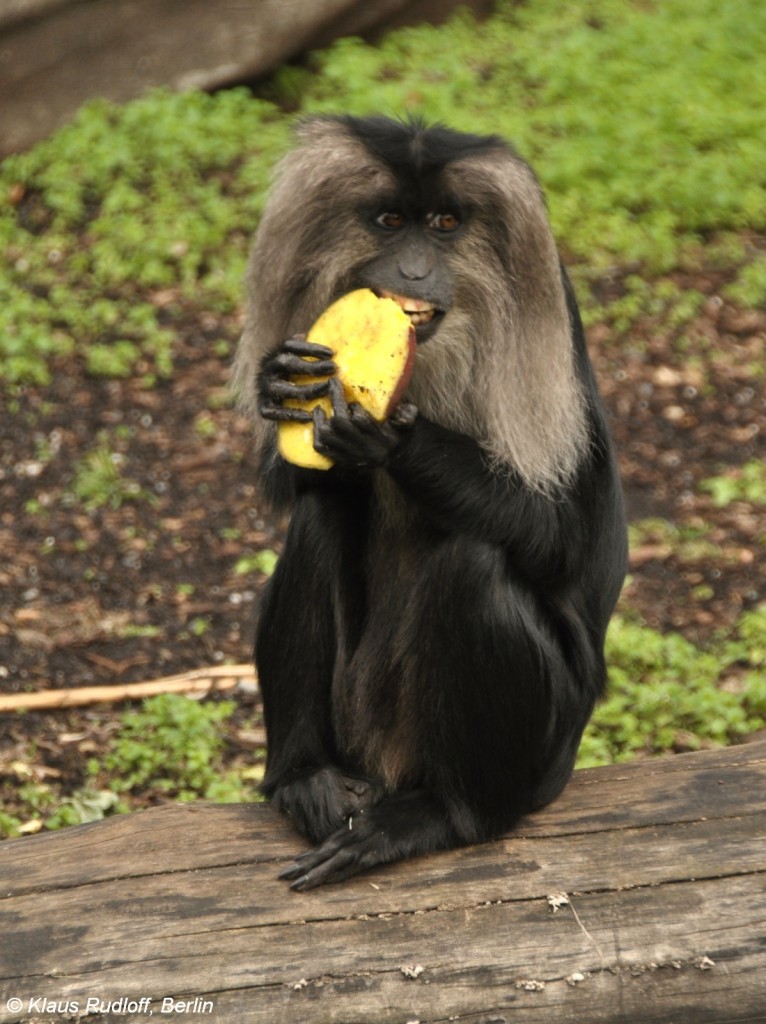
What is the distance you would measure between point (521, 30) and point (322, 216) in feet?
21.0

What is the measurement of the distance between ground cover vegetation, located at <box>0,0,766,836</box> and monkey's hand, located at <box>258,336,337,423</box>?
73.9 inches

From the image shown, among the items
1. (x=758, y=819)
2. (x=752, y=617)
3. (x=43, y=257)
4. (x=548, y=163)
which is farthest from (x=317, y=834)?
(x=548, y=163)

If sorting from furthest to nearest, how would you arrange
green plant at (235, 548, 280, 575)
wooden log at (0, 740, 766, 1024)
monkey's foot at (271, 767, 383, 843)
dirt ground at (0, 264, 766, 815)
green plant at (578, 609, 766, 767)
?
green plant at (235, 548, 280, 575), dirt ground at (0, 264, 766, 815), green plant at (578, 609, 766, 767), monkey's foot at (271, 767, 383, 843), wooden log at (0, 740, 766, 1024)

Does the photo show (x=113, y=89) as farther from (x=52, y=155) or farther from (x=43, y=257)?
(x=43, y=257)

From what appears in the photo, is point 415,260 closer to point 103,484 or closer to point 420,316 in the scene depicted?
point 420,316

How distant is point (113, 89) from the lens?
827cm

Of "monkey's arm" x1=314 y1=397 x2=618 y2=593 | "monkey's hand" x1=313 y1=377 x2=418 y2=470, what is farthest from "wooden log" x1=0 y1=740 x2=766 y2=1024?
"monkey's hand" x1=313 y1=377 x2=418 y2=470

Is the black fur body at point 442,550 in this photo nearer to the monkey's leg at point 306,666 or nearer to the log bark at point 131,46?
the monkey's leg at point 306,666

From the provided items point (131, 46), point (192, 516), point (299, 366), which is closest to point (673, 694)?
point (192, 516)

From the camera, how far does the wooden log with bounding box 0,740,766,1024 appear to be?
299cm

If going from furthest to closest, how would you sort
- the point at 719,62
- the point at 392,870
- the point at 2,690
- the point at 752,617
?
the point at 719,62 < the point at 752,617 < the point at 2,690 < the point at 392,870

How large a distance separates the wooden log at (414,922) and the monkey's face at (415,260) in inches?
52.4

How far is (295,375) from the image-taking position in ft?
11.3

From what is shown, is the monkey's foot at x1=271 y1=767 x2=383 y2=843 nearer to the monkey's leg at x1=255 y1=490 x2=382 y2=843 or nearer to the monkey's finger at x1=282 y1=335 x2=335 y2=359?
the monkey's leg at x1=255 y1=490 x2=382 y2=843
